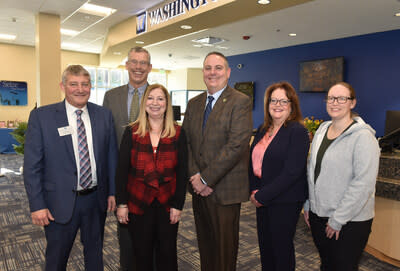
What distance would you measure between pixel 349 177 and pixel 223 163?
29.8 inches

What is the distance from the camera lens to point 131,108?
92.7 inches

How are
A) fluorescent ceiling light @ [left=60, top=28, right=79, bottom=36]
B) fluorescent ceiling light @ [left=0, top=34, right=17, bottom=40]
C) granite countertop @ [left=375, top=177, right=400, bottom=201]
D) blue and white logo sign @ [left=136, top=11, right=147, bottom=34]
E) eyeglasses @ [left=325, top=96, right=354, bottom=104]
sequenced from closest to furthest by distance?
eyeglasses @ [left=325, top=96, right=354, bottom=104], granite countertop @ [left=375, top=177, right=400, bottom=201], blue and white logo sign @ [left=136, top=11, right=147, bottom=34], fluorescent ceiling light @ [left=60, top=28, right=79, bottom=36], fluorescent ceiling light @ [left=0, top=34, right=17, bottom=40]

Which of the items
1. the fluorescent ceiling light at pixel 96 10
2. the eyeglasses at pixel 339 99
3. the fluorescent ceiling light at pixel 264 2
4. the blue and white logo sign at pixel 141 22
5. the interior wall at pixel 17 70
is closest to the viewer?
the eyeglasses at pixel 339 99

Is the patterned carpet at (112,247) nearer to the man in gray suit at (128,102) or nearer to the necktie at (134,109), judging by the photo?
the man in gray suit at (128,102)

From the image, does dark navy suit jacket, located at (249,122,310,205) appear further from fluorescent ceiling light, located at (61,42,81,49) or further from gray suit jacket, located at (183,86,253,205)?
fluorescent ceiling light, located at (61,42,81,49)

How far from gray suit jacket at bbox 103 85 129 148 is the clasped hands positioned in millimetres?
740

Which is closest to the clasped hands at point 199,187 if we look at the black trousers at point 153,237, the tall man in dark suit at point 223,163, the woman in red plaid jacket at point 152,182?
the tall man in dark suit at point 223,163

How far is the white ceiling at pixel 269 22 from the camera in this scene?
499cm

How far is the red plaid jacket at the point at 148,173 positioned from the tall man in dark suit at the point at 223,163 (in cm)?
25

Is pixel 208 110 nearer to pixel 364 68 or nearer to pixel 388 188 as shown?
pixel 388 188

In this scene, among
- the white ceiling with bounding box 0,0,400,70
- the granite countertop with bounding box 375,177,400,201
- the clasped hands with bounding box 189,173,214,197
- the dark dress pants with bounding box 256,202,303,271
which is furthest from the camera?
the white ceiling with bounding box 0,0,400,70

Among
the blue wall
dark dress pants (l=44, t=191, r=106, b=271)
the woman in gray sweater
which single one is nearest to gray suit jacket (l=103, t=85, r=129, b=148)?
dark dress pants (l=44, t=191, r=106, b=271)

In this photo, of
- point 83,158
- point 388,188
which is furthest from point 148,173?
point 388,188

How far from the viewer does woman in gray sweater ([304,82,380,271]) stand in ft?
5.45
